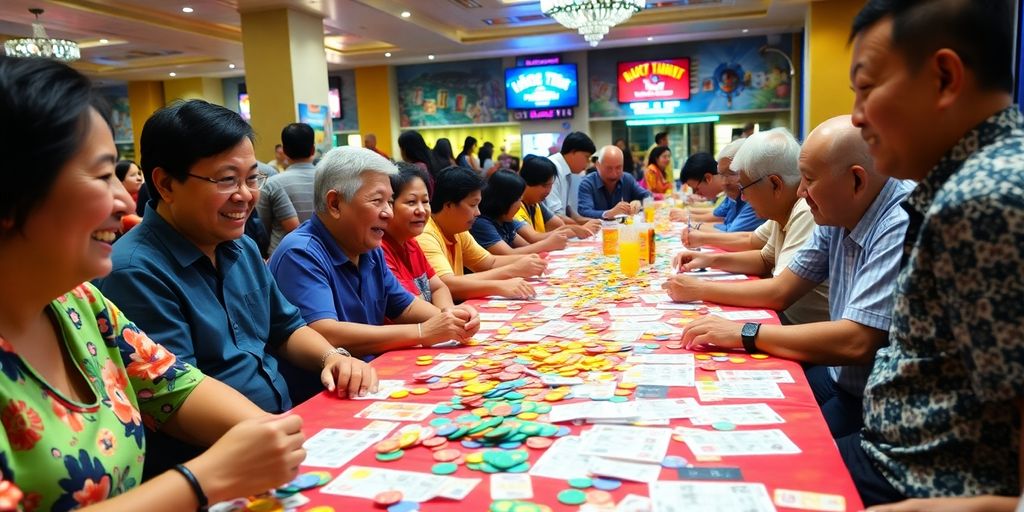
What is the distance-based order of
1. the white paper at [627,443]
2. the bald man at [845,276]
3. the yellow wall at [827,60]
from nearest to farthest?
the white paper at [627,443]
the bald man at [845,276]
the yellow wall at [827,60]

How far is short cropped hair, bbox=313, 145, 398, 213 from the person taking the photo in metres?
2.21

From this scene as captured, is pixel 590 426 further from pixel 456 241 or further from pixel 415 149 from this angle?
pixel 415 149

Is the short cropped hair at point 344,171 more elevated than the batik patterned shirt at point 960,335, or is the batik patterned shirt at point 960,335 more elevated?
the short cropped hair at point 344,171

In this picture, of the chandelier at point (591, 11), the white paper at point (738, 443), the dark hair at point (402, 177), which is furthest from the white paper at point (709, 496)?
the chandelier at point (591, 11)

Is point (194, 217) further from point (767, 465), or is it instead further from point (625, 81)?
point (625, 81)

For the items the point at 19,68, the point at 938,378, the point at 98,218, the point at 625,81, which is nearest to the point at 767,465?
the point at 938,378

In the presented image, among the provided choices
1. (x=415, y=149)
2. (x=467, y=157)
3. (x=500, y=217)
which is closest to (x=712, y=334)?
(x=500, y=217)

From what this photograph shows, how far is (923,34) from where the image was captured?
41.1 inches

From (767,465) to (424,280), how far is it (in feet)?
6.48

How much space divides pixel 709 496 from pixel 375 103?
12.8 meters

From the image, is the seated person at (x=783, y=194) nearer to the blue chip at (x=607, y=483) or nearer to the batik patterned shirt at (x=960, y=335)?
the batik patterned shirt at (x=960, y=335)

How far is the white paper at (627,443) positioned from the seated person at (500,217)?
9.34 ft

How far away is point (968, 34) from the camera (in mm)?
1015

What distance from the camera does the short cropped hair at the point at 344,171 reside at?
2.21 metres
